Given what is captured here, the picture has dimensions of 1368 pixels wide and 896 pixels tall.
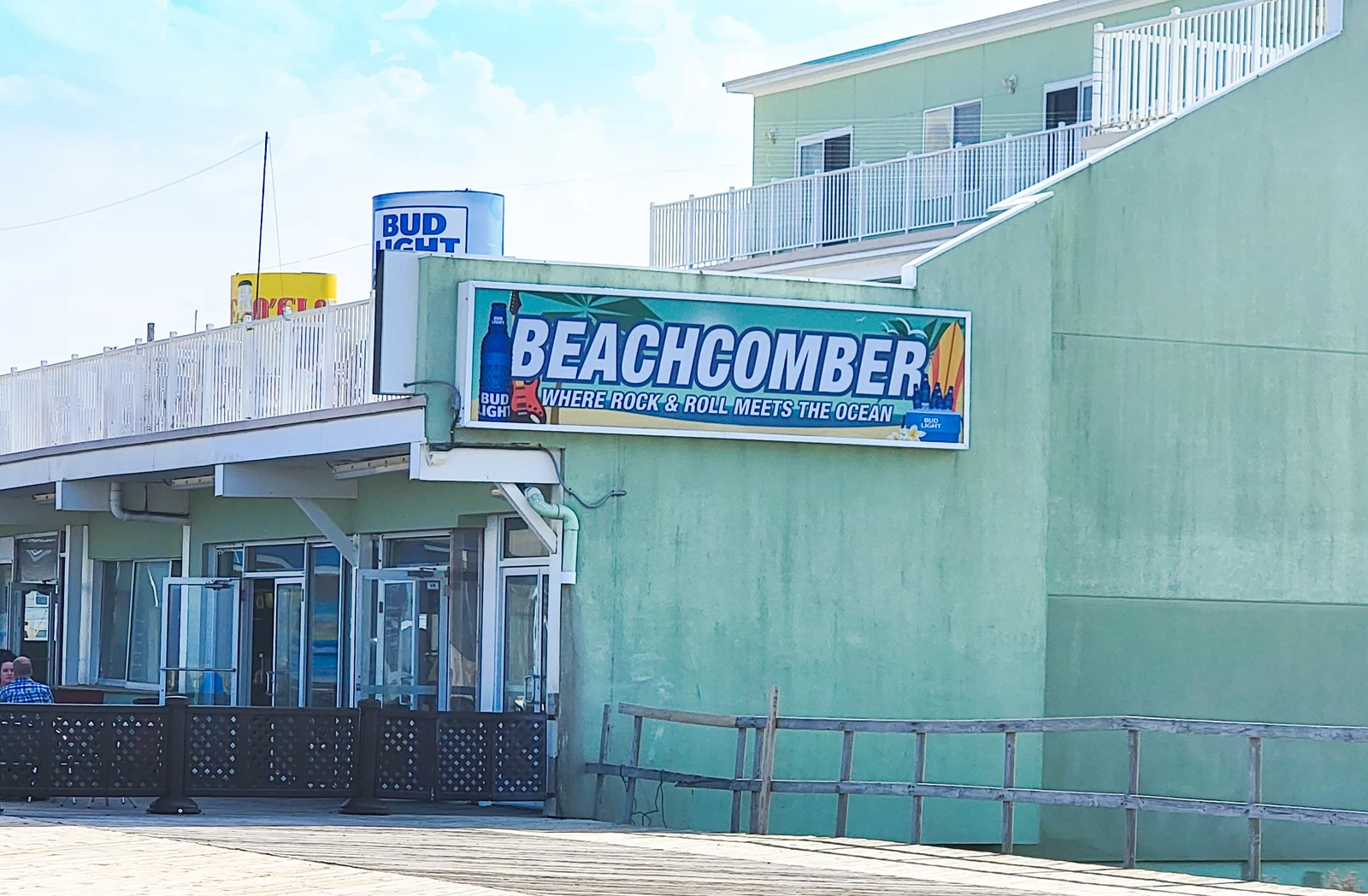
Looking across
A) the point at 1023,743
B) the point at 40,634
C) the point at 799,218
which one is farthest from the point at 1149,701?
the point at 40,634

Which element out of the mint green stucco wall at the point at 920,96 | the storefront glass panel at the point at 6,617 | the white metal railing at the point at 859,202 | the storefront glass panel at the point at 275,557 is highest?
the mint green stucco wall at the point at 920,96

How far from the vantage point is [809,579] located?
66.1ft

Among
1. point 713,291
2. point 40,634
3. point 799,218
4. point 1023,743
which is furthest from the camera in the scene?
point 40,634

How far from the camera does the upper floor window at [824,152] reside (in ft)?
106

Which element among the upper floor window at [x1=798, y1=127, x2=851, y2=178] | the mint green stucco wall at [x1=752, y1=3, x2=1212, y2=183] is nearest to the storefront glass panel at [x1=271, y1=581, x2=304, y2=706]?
the upper floor window at [x1=798, y1=127, x2=851, y2=178]

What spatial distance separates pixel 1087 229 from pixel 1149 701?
15.6 ft

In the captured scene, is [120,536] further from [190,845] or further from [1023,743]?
[190,845]

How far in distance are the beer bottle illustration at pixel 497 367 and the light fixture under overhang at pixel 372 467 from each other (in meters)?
2.29

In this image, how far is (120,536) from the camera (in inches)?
1152

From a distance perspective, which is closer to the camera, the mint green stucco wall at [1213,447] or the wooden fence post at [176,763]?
the wooden fence post at [176,763]

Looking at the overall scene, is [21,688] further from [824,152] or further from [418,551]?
[824,152]

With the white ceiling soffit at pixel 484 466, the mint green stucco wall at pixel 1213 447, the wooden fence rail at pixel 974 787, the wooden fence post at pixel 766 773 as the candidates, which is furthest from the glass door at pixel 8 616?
the wooden fence post at pixel 766 773

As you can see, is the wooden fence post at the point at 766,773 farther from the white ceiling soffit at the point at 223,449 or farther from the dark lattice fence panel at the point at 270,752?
the white ceiling soffit at the point at 223,449

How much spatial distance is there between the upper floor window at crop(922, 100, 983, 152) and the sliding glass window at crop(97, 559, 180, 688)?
12.0m
